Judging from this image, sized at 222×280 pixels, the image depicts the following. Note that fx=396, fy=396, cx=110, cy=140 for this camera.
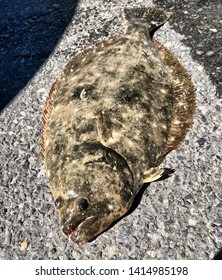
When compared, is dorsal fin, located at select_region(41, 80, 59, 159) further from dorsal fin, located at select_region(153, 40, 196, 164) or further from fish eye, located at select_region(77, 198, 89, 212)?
dorsal fin, located at select_region(153, 40, 196, 164)

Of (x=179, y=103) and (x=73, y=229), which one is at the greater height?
(x=179, y=103)

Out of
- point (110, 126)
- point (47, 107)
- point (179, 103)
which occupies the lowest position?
point (47, 107)

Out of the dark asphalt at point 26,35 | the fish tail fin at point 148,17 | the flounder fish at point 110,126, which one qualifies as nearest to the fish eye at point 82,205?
the flounder fish at point 110,126

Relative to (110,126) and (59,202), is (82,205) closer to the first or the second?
(59,202)

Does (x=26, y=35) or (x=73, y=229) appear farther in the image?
(x=26, y=35)

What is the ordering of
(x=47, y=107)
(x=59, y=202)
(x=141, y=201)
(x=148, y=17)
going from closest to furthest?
(x=59, y=202), (x=141, y=201), (x=47, y=107), (x=148, y=17)

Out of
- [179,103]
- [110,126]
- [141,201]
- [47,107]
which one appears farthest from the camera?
[47,107]

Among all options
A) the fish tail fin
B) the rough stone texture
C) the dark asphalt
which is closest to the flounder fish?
the rough stone texture

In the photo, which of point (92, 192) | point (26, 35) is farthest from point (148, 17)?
point (92, 192)
